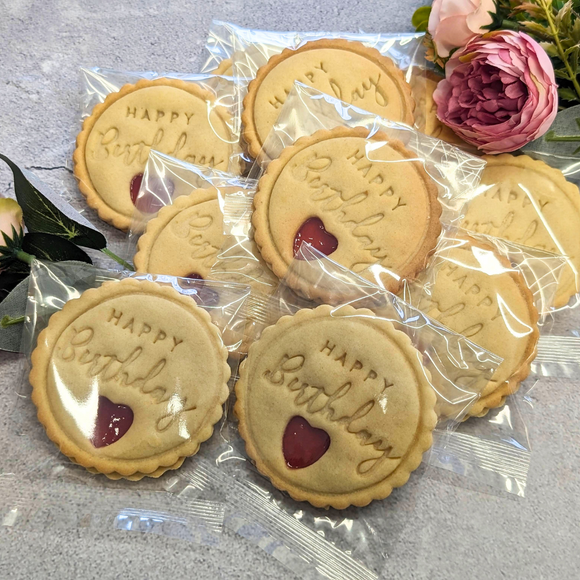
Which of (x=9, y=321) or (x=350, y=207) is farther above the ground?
(x=350, y=207)

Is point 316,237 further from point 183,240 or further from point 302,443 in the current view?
point 302,443

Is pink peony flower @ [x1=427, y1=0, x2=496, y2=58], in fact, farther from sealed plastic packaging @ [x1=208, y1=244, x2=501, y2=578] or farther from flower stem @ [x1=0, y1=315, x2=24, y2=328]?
flower stem @ [x1=0, y1=315, x2=24, y2=328]

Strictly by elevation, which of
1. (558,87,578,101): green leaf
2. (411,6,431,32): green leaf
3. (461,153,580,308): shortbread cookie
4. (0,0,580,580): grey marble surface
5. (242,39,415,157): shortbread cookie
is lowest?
(0,0,580,580): grey marble surface

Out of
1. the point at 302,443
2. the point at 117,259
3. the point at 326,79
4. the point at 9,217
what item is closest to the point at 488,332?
the point at 302,443

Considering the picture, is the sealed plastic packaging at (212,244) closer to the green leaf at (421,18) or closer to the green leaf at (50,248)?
the green leaf at (50,248)

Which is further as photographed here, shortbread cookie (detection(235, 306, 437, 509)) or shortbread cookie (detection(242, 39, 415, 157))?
shortbread cookie (detection(242, 39, 415, 157))

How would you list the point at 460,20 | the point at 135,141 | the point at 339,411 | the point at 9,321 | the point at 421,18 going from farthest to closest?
the point at 421,18 < the point at 135,141 < the point at 460,20 < the point at 9,321 < the point at 339,411

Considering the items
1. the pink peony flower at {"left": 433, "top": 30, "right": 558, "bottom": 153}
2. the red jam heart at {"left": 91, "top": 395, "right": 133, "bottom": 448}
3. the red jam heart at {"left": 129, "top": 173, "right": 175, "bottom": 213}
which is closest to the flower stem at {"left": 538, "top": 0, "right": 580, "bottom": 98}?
the pink peony flower at {"left": 433, "top": 30, "right": 558, "bottom": 153}
